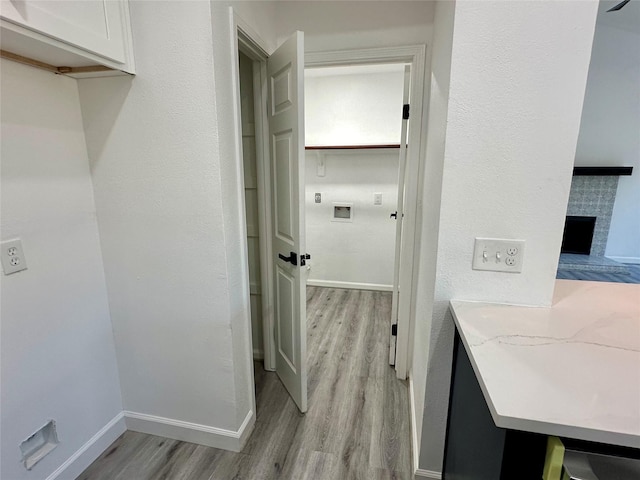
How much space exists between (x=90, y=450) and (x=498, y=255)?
2.07 metres

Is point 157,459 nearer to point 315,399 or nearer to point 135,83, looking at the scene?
point 315,399

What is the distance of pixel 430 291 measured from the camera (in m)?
1.32

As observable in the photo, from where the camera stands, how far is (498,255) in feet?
3.71

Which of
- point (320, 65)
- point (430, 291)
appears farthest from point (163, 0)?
point (430, 291)

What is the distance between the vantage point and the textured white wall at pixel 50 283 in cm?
117

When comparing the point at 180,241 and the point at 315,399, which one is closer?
the point at 180,241

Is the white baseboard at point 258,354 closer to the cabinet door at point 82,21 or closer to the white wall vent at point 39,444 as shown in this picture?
the white wall vent at point 39,444

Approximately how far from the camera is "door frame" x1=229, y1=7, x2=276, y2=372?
1485mm

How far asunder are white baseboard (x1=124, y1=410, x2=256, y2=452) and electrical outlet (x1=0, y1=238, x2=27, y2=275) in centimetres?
102

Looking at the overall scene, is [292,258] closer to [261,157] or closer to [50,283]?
[261,157]

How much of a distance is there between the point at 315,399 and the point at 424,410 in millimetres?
882

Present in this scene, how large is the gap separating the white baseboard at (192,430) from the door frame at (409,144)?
115cm

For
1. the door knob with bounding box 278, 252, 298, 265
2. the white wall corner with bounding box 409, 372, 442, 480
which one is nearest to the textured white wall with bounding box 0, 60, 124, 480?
the door knob with bounding box 278, 252, 298, 265

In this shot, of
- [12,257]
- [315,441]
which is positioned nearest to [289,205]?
[12,257]
